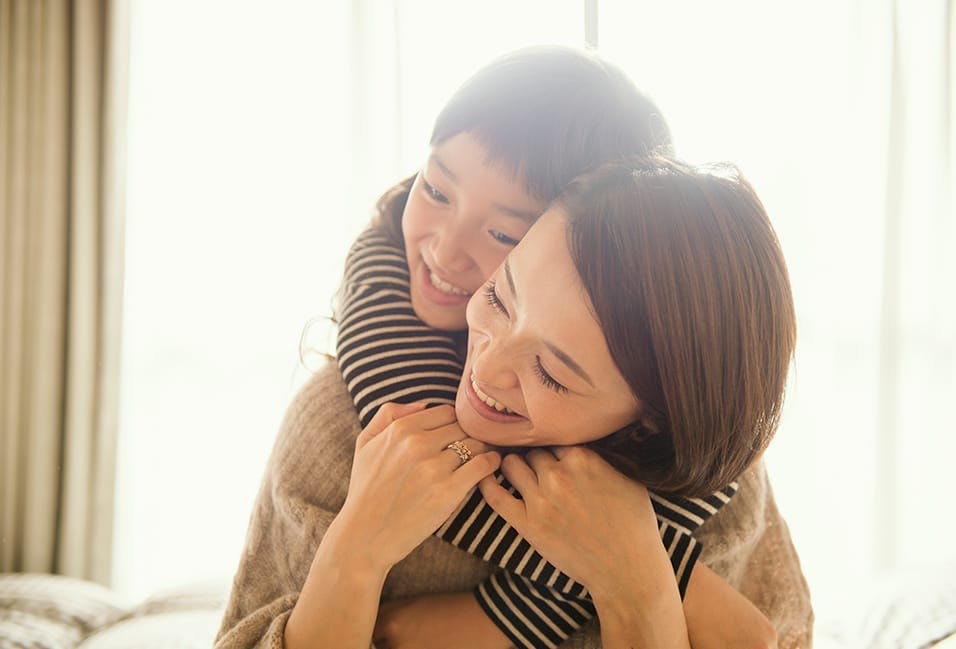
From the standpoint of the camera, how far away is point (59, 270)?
239 cm

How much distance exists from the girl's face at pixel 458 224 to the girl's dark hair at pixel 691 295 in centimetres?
15

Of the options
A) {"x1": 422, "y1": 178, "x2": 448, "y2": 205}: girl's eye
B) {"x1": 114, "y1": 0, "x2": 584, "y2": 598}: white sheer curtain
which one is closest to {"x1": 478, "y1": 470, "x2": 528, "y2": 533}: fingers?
{"x1": 422, "y1": 178, "x2": 448, "y2": 205}: girl's eye

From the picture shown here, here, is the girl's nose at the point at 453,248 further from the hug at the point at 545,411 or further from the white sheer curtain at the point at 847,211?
the white sheer curtain at the point at 847,211

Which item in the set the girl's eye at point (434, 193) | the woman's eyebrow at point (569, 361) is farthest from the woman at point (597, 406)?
the girl's eye at point (434, 193)

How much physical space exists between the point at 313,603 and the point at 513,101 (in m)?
0.66

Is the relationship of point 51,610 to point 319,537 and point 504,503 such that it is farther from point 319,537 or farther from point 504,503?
point 504,503

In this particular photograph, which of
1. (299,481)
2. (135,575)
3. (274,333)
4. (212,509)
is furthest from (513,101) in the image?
(135,575)

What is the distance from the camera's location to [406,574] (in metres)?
0.99

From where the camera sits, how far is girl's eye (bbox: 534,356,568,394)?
85 centimetres

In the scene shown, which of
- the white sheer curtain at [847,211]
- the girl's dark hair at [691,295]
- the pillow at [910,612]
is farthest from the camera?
the white sheer curtain at [847,211]

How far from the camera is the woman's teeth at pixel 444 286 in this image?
109 centimetres

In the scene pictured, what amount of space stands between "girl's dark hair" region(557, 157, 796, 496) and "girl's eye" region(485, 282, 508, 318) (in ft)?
0.40

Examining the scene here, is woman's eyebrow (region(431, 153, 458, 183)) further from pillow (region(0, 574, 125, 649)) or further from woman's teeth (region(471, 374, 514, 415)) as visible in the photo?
pillow (region(0, 574, 125, 649))

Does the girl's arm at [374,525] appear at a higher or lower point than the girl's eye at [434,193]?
lower
